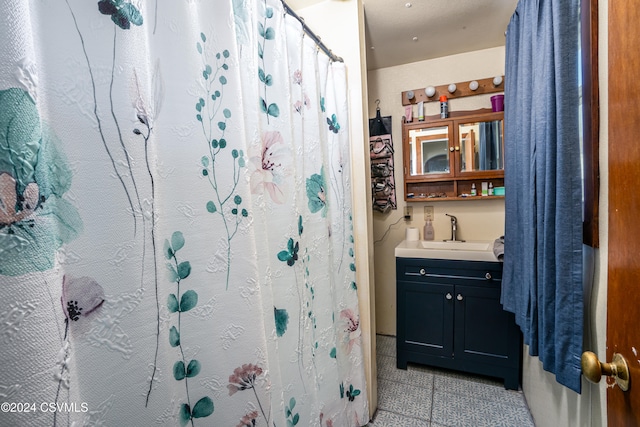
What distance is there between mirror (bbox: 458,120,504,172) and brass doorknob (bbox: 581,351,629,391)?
1.86 meters

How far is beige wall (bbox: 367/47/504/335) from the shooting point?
216 centimetres

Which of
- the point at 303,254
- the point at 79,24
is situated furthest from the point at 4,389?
the point at 303,254

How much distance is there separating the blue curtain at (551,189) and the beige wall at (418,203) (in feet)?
3.31

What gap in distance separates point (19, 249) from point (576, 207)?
4.38 feet

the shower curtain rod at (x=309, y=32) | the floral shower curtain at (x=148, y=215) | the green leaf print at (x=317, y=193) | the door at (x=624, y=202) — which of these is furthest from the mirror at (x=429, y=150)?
the door at (x=624, y=202)

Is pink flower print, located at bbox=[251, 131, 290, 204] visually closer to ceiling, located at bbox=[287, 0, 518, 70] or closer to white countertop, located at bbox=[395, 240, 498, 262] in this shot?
ceiling, located at bbox=[287, 0, 518, 70]

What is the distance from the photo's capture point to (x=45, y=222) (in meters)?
0.38

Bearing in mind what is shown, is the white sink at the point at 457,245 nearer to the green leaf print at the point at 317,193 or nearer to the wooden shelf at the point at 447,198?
the wooden shelf at the point at 447,198

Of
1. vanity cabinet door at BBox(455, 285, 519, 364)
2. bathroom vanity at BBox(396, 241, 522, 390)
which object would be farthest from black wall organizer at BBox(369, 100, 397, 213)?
vanity cabinet door at BBox(455, 285, 519, 364)

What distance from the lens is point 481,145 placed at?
211cm

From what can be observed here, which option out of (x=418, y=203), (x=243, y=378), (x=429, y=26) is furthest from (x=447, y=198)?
(x=243, y=378)

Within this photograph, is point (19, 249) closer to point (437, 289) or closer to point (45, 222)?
point (45, 222)

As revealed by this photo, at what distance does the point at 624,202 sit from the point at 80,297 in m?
0.98

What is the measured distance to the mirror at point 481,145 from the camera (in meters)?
2.06
